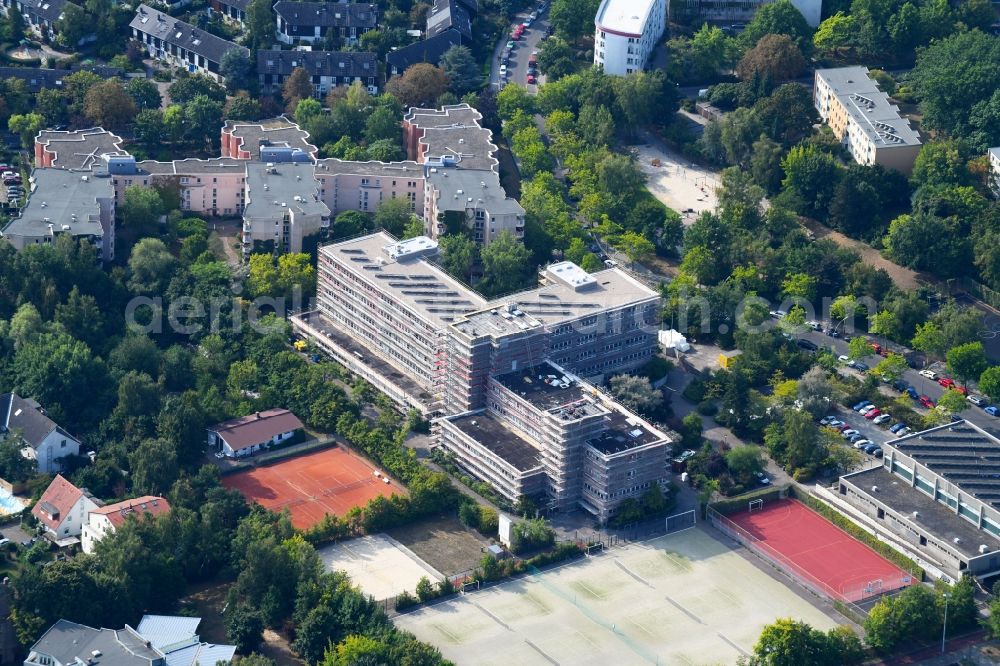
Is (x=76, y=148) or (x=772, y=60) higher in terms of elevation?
(x=772, y=60)

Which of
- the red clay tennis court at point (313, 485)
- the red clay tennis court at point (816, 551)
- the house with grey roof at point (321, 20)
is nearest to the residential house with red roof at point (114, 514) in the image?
the red clay tennis court at point (313, 485)

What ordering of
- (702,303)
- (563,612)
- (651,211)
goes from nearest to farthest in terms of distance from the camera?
(563,612), (702,303), (651,211)

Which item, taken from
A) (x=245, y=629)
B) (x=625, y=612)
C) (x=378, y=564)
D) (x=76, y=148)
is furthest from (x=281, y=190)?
(x=625, y=612)

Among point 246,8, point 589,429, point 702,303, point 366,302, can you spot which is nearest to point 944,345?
point 702,303

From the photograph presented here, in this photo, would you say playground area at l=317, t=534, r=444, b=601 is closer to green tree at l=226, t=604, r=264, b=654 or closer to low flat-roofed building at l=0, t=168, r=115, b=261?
green tree at l=226, t=604, r=264, b=654

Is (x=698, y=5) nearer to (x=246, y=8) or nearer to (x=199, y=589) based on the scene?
(x=246, y=8)

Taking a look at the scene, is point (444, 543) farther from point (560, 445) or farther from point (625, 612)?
point (625, 612)

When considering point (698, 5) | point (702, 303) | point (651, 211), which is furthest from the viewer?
point (698, 5)
